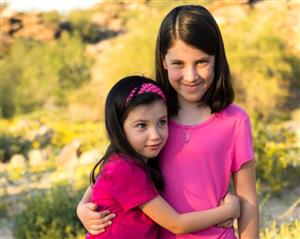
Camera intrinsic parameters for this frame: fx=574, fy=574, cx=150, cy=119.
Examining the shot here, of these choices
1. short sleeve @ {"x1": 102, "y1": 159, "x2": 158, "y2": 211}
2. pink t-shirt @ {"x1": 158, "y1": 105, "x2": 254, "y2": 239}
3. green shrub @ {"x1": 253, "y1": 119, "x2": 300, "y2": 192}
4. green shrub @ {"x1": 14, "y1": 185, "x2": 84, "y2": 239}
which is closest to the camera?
short sleeve @ {"x1": 102, "y1": 159, "x2": 158, "y2": 211}

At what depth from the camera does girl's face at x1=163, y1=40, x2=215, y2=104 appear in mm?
2232

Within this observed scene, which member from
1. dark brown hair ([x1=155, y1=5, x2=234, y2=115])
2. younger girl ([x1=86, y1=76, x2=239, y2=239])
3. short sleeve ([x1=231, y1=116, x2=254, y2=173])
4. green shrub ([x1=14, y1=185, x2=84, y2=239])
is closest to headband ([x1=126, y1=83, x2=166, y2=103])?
younger girl ([x1=86, y1=76, x2=239, y2=239])

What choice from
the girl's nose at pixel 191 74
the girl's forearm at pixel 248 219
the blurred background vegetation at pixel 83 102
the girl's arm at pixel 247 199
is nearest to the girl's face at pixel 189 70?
the girl's nose at pixel 191 74

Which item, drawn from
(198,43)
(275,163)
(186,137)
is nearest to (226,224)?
(186,137)

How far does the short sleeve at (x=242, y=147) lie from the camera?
7.52 ft

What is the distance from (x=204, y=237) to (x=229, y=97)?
58 cm

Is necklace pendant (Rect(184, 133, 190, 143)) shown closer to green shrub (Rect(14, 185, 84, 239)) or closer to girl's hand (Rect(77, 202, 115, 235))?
girl's hand (Rect(77, 202, 115, 235))

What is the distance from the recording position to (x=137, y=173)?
7.16ft

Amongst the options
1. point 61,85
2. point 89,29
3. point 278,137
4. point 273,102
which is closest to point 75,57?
point 61,85

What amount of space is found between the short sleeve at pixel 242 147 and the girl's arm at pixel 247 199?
3cm

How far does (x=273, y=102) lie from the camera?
12352 mm

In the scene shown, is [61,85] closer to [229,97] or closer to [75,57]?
[75,57]

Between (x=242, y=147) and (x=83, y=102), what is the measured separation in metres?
12.6

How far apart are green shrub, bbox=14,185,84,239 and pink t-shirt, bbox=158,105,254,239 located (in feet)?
10.6
